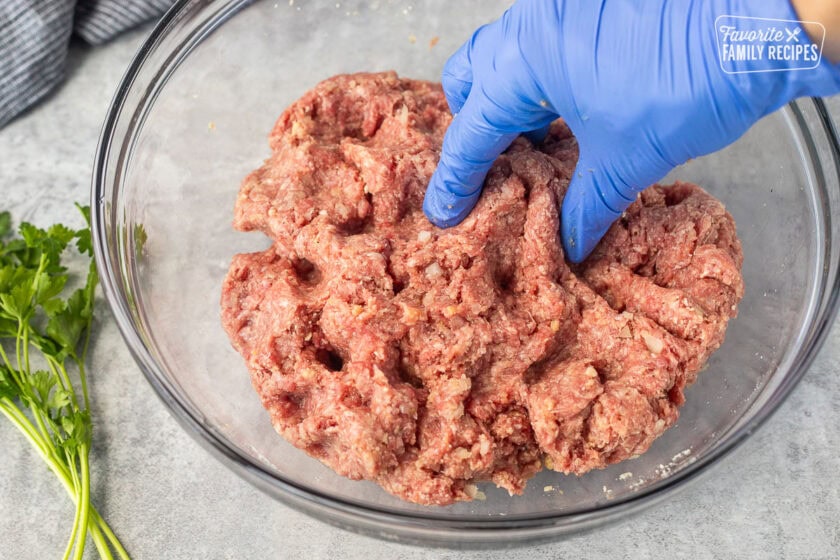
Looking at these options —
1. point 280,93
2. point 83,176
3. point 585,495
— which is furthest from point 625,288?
point 83,176

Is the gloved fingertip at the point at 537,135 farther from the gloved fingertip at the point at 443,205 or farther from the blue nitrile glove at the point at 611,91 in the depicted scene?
the gloved fingertip at the point at 443,205

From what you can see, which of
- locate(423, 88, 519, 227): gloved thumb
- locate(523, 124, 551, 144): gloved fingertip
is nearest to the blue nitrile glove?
locate(423, 88, 519, 227): gloved thumb

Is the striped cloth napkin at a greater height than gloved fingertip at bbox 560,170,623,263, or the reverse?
the striped cloth napkin

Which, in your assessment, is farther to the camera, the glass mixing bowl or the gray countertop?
the gray countertop

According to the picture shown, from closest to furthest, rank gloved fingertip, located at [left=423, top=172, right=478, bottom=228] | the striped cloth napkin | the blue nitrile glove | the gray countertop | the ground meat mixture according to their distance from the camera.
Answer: the blue nitrile glove, the ground meat mixture, gloved fingertip, located at [left=423, top=172, right=478, bottom=228], the gray countertop, the striped cloth napkin

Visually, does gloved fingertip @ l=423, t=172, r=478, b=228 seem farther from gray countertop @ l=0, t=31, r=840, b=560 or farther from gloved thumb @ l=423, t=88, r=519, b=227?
gray countertop @ l=0, t=31, r=840, b=560

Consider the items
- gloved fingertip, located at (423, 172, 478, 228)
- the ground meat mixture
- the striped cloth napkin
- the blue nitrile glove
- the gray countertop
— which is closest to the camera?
the blue nitrile glove

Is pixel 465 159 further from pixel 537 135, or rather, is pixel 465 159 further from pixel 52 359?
pixel 52 359
